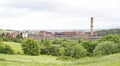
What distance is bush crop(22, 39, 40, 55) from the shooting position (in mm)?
83000

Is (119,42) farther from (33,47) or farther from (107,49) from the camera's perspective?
(33,47)

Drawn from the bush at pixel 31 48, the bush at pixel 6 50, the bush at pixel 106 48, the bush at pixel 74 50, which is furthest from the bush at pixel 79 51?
the bush at pixel 6 50

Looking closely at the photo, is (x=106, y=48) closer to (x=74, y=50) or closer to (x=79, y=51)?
(x=79, y=51)

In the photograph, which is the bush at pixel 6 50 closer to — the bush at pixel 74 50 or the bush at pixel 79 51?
the bush at pixel 74 50

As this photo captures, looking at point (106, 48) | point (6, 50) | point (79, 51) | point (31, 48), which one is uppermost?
point (106, 48)

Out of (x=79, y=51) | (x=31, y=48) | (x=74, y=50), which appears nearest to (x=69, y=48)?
(x=74, y=50)

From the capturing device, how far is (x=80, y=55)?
82938 millimetres

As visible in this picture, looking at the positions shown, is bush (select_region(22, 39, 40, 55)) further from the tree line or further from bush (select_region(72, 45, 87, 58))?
bush (select_region(72, 45, 87, 58))

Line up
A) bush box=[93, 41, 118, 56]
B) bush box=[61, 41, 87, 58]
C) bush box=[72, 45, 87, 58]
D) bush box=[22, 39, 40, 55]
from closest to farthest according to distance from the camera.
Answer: bush box=[93, 41, 118, 56]
bush box=[72, 45, 87, 58]
bush box=[61, 41, 87, 58]
bush box=[22, 39, 40, 55]

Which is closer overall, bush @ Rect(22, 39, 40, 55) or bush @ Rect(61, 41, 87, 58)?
bush @ Rect(61, 41, 87, 58)

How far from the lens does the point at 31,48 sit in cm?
8538

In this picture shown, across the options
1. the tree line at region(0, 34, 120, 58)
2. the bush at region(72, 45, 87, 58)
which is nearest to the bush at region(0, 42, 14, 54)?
the tree line at region(0, 34, 120, 58)

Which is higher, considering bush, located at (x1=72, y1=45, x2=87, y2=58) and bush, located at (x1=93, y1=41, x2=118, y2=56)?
bush, located at (x1=93, y1=41, x2=118, y2=56)

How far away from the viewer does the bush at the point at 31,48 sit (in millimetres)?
83000
